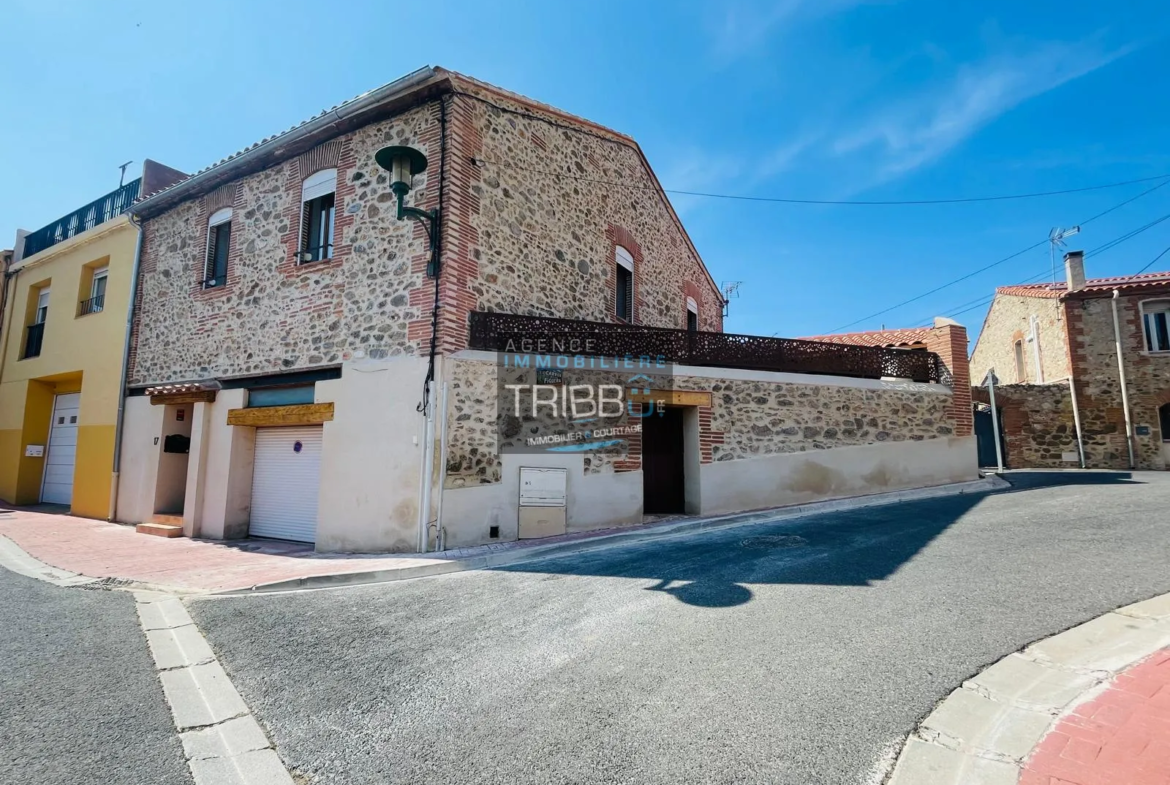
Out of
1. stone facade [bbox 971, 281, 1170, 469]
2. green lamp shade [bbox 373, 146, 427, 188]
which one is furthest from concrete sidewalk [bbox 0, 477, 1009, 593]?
stone facade [bbox 971, 281, 1170, 469]

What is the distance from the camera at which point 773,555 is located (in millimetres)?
5594

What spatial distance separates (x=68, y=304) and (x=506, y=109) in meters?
11.8

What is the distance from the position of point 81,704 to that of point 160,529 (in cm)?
746

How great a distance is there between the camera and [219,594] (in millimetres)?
5223

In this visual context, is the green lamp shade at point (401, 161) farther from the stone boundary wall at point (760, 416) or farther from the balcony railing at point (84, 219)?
the balcony railing at point (84, 219)

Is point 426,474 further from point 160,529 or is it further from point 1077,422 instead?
point 1077,422

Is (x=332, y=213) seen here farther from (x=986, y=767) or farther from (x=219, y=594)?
(x=986, y=767)

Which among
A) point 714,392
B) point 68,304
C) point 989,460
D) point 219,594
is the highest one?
point 68,304

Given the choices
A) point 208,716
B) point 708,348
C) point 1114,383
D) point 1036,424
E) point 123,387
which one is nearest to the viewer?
point 208,716

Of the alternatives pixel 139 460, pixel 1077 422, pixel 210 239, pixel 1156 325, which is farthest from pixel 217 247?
pixel 1156 325

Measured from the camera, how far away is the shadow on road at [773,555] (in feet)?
15.4

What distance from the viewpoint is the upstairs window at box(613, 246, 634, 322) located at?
11047mm

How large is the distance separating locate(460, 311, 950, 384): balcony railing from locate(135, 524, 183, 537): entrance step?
6152mm

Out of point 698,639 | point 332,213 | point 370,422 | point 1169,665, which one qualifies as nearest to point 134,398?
point 332,213
